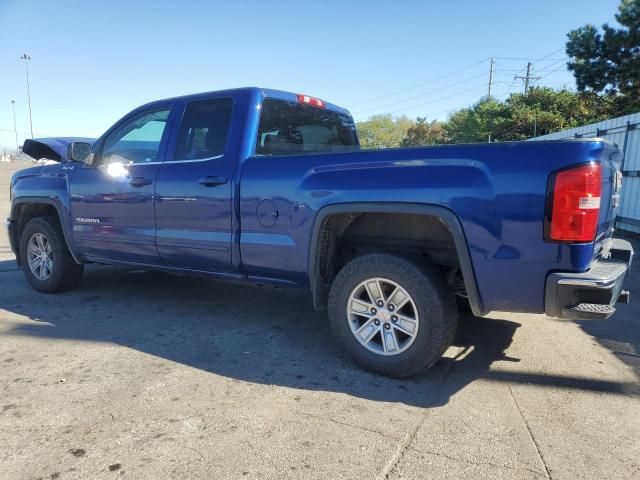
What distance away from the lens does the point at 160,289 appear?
230 inches

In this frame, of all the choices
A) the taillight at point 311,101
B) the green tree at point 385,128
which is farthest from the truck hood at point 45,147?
the green tree at point 385,128

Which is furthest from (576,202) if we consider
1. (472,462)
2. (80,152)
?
(80,152)

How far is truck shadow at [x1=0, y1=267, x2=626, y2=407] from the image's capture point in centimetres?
336

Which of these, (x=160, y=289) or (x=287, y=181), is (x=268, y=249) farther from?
(x=160, y=289)

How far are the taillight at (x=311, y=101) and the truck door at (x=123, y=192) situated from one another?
1222mm

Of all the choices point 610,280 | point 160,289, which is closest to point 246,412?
point 610,280

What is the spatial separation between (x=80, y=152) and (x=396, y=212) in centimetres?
346

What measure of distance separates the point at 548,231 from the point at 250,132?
240 cm

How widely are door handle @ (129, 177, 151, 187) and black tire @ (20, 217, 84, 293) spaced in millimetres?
1453

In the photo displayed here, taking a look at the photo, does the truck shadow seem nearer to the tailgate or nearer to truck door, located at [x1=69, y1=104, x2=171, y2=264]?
truck door, located at [x1=69, y1=104, x2=171, y2=264]

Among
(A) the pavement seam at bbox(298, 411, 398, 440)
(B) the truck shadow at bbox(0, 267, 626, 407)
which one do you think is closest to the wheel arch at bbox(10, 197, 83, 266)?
(B) the truck shadow at bbox(0, 267, 626, 407)

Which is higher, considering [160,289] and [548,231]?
[548,231]

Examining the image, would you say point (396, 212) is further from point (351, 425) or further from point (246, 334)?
point (246, 334)

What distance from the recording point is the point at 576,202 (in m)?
2.67
